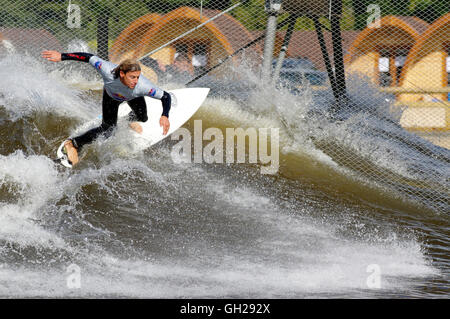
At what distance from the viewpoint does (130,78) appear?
4754 millimetres

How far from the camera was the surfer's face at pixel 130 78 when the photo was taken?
15.5 ft

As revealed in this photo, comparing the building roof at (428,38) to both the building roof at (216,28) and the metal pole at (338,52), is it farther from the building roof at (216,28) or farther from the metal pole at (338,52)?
the metal pole at (338,52)

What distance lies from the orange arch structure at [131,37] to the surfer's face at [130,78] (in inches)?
144

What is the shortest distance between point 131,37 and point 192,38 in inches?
64.9

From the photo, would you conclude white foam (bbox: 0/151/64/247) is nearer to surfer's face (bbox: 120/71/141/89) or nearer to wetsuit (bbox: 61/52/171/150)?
wetsuit (bbox: 61/52/171/150)

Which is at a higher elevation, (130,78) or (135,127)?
(130,78)

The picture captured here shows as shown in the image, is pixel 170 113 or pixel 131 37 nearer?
pixel 170 113

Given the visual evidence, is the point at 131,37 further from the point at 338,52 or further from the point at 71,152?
the point at 71,152

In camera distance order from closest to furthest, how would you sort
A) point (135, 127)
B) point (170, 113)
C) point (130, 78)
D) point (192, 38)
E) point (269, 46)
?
point (130, 78) → point (135, 127) → point (170, 113) → point (269, 46) → point (192, 38)

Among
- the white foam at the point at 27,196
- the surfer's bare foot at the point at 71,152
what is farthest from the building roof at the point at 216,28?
the white foam at the point at 27,196

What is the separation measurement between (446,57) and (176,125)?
7.70 meters

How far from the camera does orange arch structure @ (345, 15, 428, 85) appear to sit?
8532mm

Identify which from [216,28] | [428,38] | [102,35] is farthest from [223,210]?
[428,38]
